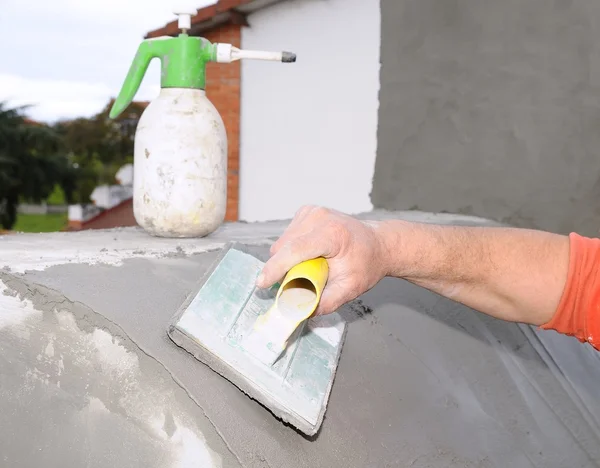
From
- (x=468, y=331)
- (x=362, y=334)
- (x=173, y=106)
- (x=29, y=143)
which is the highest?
(x=173, y=106)

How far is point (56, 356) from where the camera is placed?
1.02 m

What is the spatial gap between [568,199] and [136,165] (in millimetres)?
2061

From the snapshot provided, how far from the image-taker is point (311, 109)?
4.62 metres

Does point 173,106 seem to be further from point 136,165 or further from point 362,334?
point 362,334

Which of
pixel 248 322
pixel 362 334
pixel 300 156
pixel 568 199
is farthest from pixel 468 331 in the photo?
pixel 300 156

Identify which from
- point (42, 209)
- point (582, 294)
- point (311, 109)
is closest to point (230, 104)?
point (311, 109)

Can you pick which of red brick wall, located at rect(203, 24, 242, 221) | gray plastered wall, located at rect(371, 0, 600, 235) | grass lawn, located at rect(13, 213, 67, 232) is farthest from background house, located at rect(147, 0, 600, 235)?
grass lawn, located at rect(13, 213, 67, 232)

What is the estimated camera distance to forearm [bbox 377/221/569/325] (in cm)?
139

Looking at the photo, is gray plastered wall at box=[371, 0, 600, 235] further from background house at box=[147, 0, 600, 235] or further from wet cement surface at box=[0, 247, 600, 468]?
wet cement surface at box=[0, 247, 600, 468]

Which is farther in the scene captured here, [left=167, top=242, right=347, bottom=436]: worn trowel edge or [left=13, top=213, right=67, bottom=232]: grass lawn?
[left=13, top=213, right=67, bottom=232]: grass lawn

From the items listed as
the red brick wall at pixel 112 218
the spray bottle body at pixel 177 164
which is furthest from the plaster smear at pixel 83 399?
the red brick wall at pixel 112 218

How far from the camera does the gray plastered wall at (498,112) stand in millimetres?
2836

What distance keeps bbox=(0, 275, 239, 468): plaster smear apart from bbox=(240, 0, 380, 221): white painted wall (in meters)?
2.96

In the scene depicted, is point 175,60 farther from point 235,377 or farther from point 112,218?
point 112,218
